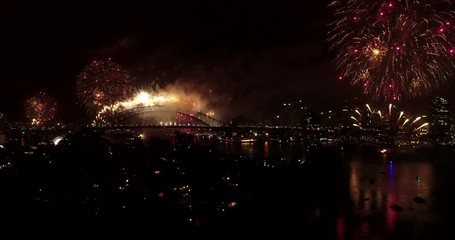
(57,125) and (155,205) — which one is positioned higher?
(57,125)

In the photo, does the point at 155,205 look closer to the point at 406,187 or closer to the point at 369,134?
the point at 406,187

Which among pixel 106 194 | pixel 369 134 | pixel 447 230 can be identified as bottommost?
pixel 447 230

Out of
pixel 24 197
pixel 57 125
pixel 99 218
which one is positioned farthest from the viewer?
pixel 57 125

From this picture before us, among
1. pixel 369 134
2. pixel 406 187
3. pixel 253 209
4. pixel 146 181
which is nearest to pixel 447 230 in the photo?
pixel 253 209

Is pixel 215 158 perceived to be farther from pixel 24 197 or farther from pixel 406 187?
pixel 24 197

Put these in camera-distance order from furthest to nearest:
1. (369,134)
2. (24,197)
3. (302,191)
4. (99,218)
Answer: (369,134) → (302,191) → (24,197) → (99,218)

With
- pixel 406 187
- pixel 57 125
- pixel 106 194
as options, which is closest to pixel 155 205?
pixel 106 194

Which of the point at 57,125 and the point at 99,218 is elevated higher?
the point at 57,125

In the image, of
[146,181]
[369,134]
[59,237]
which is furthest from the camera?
[369,134]

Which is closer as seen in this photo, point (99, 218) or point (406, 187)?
point (99, 218)
